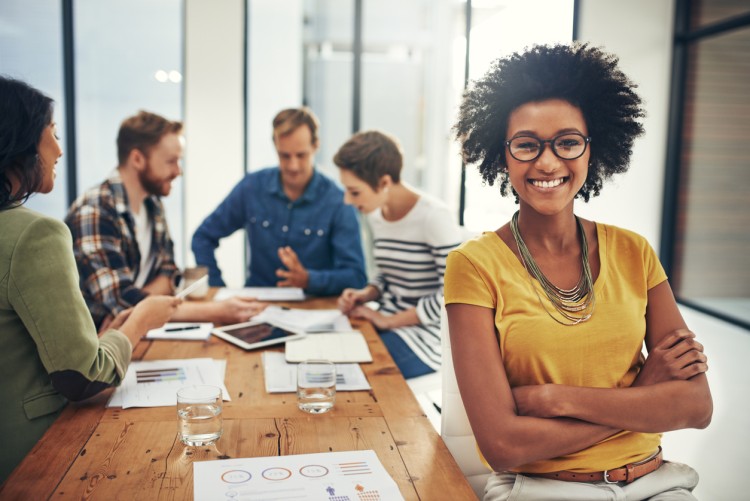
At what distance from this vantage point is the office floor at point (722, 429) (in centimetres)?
245

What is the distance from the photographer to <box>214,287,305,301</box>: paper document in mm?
2747

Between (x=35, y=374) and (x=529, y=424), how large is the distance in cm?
104

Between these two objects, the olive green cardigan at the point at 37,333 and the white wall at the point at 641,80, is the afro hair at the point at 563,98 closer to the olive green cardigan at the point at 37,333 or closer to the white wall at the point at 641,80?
the olive green cardigan at the point at 37,333

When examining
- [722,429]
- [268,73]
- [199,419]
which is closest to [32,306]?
[199,419]

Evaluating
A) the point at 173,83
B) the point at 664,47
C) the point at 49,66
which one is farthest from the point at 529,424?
the point at 49,66

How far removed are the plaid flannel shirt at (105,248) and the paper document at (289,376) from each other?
706 millimetres

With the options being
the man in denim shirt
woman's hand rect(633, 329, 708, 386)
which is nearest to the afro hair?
woman's hand rect(633, 329, 708, 386)

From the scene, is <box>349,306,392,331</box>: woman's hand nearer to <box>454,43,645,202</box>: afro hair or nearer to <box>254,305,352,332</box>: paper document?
<box>254,305,352,332</box>: paper document

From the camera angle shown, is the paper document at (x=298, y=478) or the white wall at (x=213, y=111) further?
the white wall at (x=213, y=111)

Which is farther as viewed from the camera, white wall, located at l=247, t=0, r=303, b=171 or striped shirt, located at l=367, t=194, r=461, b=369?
white wall, located at l=247, t=0, r=303, b=171

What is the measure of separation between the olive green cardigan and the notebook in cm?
61

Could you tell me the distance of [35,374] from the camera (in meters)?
1.42

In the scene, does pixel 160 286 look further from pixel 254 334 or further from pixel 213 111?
pixel 213 111

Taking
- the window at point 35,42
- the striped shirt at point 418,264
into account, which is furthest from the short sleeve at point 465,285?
the window at point 35,42
